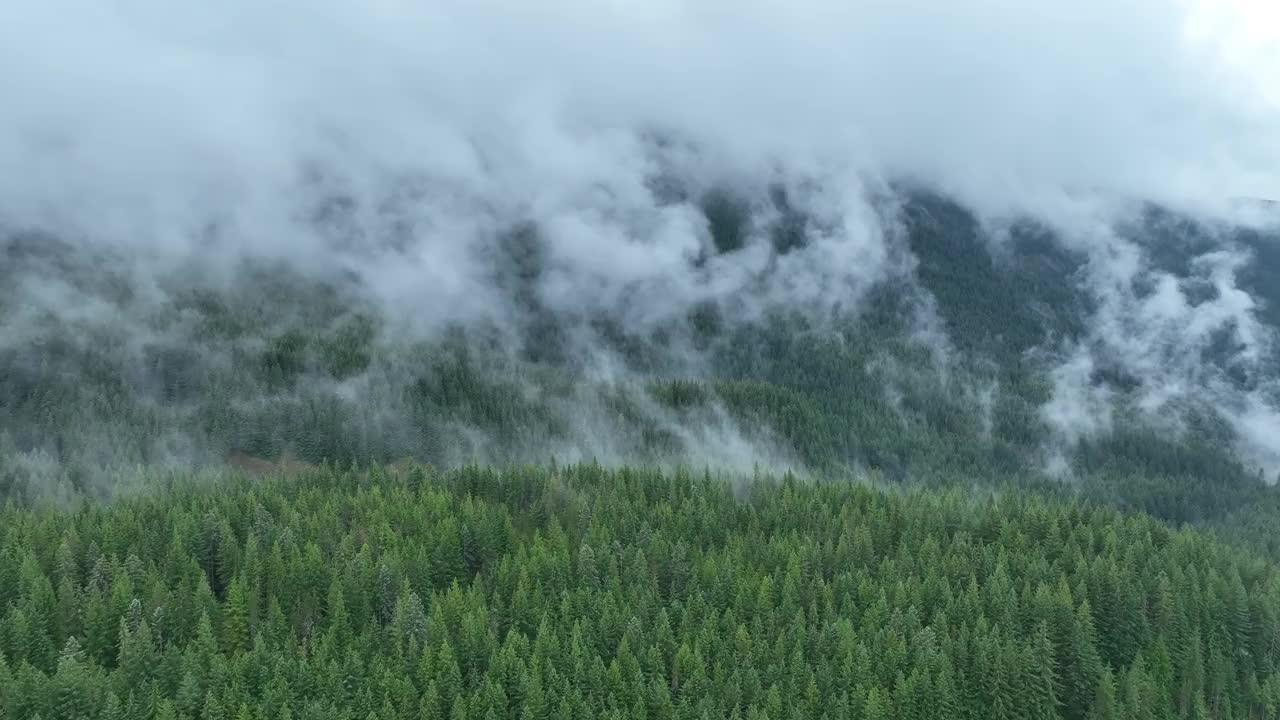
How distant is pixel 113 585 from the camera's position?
11844 cm

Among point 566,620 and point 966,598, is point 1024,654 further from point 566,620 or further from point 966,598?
point 566,620

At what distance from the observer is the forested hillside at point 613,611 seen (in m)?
101

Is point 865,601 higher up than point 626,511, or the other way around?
point 626,511

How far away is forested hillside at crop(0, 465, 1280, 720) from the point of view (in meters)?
101

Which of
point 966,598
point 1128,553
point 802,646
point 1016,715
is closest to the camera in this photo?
point 1016,715

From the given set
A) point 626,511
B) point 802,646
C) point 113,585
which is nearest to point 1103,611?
point 802,646

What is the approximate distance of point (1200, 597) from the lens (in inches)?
5162

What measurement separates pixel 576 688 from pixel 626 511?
187ft

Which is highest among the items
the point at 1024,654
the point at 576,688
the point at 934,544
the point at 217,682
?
the point at 934,544

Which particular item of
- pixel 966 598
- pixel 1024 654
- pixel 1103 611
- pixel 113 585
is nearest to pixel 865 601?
pixel 966 598

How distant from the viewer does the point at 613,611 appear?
11775 centimetres

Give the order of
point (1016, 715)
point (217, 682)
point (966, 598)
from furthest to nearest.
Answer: point (966, 598)
point (1016, 715)
point (217, 682)

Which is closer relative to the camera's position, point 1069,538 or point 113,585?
point 113,585

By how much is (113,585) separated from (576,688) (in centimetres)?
5853
